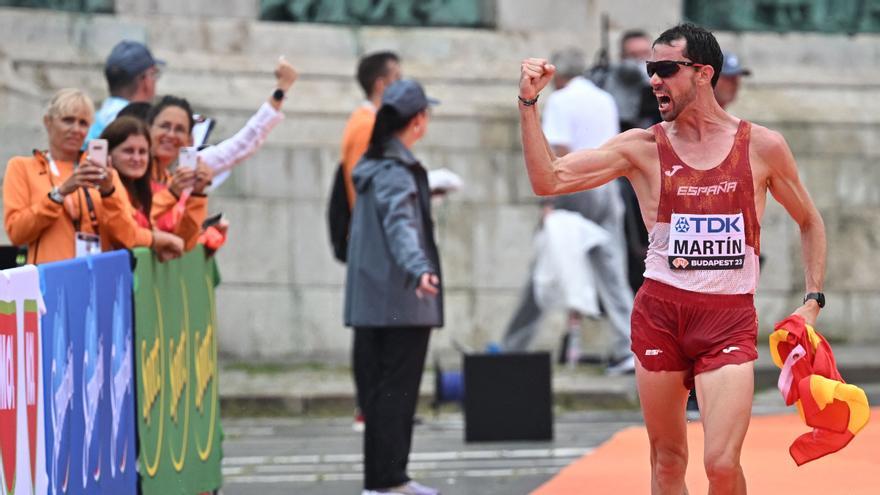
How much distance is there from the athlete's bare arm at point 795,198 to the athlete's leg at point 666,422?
552mm

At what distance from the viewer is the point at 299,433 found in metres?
12.5

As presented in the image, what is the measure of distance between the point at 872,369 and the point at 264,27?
565 cm

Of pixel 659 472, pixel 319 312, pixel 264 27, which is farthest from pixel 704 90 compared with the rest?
pixel 264 27

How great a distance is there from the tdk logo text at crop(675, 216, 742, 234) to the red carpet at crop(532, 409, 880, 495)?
2416 mm

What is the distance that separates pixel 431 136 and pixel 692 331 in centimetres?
914

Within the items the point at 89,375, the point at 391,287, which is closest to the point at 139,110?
the point at 391,287

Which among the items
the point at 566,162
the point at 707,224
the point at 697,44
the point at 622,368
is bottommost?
the point at 622,368

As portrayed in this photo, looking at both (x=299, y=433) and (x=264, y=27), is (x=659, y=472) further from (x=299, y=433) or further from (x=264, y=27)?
(x=264, y=27)

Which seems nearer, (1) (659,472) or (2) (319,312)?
(1) (659,472)

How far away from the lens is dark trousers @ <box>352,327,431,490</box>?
9297 millimetres

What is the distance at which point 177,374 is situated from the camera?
8602 millimetres

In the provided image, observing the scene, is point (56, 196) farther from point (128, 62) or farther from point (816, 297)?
point (816, 297)

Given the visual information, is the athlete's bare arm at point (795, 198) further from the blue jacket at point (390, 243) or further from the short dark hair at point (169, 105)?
the short dark hair at point (169, 105)

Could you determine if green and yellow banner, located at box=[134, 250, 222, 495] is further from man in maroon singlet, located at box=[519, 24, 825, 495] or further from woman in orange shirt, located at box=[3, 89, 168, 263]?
man in maroon singlet, located at box=[519, 24, 825, 495]
